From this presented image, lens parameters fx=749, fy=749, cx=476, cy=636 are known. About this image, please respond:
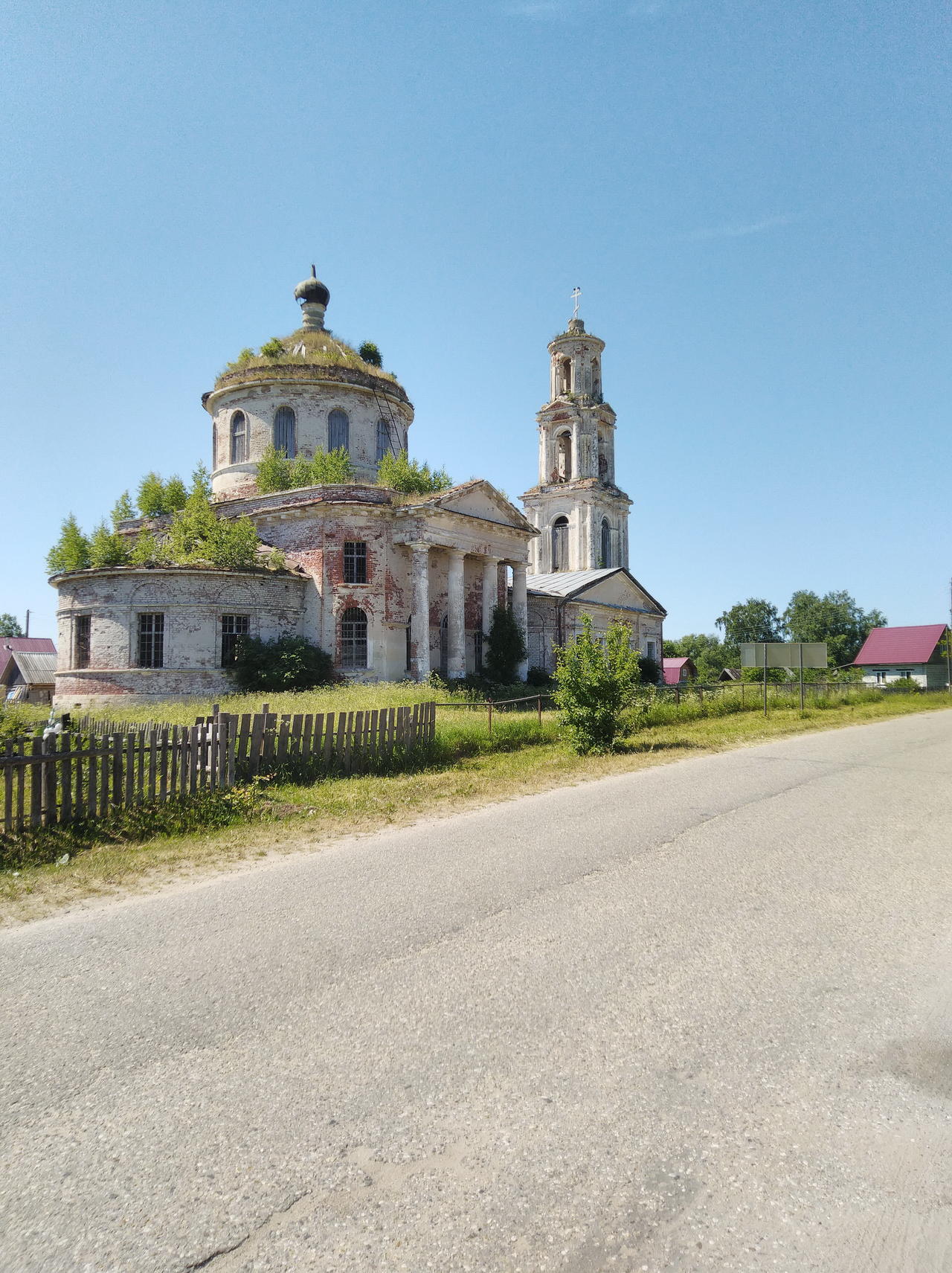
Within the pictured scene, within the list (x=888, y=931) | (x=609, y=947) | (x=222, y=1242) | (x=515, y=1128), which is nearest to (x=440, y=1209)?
(x=515, y=1128)

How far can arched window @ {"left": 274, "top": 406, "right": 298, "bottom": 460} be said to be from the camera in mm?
31969

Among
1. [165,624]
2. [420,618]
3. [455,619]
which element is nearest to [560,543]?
[455,619]

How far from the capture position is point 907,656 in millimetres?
59000

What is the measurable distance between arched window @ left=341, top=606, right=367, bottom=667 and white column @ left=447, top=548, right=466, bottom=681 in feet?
11.2

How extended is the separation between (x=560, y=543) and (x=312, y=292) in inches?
824

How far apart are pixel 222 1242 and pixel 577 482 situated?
4607cm

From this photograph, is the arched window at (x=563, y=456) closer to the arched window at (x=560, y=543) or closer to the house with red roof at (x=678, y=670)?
the arched window at (x=560, y=543)

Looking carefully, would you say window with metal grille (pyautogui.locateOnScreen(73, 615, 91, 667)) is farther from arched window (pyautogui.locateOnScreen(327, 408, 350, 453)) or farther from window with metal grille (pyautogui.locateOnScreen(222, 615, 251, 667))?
arched window (pyautogui.locateOnScreen(327, 408, 350, 453))

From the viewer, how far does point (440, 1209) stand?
2.63 meters

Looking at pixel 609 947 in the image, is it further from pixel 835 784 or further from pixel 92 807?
pixel 835 784

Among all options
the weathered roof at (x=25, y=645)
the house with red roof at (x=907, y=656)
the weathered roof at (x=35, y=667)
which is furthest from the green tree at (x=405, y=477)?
the house with red roof at (x=907, y=656)

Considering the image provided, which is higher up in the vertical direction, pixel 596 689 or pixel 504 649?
pixel 504 649

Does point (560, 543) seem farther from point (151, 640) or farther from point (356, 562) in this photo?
point (151, 640)

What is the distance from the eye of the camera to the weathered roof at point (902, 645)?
58.5 m
